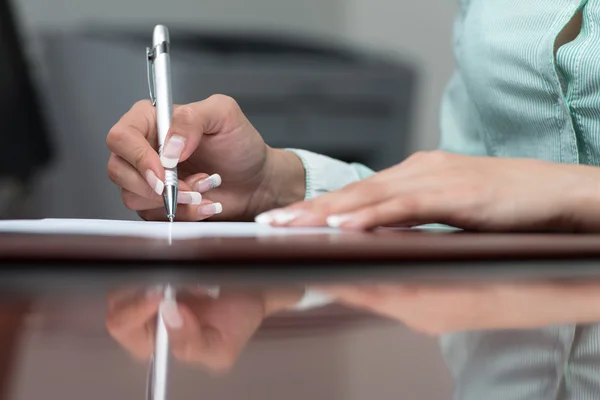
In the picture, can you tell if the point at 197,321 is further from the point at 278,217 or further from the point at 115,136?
the point at 115,136

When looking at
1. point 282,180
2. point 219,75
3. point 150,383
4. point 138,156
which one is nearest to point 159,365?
point 150,383

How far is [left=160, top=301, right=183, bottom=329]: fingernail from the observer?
167 millimetres

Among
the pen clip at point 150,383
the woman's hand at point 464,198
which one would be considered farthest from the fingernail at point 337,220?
the pen clip at point 150,383

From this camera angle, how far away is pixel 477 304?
20 cm

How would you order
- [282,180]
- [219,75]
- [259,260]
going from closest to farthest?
[259,260] < [282,180] < [219,75]

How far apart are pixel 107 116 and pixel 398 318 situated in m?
1.28

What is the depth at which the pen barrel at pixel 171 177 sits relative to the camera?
433mm

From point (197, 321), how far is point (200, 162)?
13.3 inches

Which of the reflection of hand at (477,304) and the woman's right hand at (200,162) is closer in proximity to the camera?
the reflection of hand at (477,304)

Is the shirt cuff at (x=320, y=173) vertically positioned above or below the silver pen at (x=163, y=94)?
below

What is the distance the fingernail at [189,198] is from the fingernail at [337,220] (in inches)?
4.6

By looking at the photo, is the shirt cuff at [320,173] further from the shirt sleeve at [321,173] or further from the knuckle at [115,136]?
the knuckle at [115,136]

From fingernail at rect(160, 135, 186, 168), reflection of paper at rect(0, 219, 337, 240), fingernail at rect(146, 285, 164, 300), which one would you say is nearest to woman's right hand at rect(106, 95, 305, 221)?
fingernail at rect(160, 135, 186, 168)

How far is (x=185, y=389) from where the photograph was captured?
122mm
